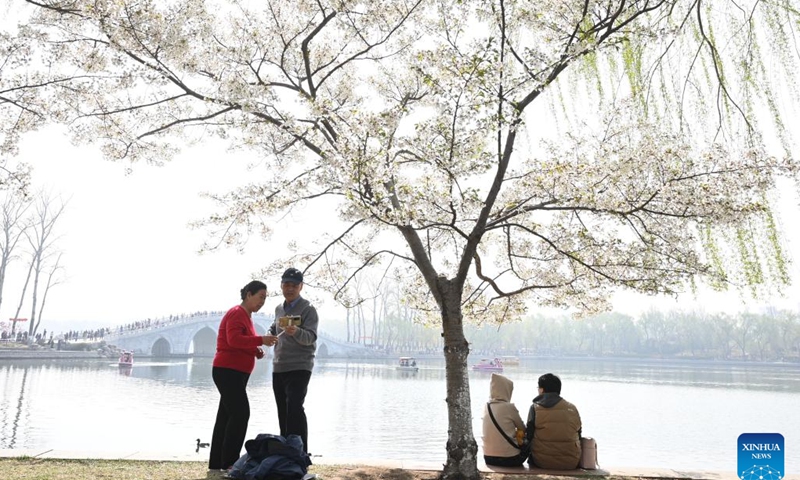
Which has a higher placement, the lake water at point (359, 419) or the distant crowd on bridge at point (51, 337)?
the distant crowd on bridge at point (51, 337)

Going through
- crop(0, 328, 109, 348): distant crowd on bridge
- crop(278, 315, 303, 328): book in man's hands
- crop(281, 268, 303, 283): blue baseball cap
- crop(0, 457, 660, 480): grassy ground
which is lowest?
crop(0, 457, 660, 480): grassy ground

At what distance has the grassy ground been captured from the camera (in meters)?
3.78

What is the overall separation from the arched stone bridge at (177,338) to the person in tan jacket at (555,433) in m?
44.9

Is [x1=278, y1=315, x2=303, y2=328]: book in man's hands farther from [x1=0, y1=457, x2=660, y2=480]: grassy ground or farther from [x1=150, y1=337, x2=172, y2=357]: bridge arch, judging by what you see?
[x1=150, y1=337, x2=172, y2=357]: bridge arch

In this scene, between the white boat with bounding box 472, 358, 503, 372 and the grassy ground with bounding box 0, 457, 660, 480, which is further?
the white boat with bounding box 472, 358, 503, 372

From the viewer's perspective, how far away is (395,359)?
62.3 metres

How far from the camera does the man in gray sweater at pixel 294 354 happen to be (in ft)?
13.3

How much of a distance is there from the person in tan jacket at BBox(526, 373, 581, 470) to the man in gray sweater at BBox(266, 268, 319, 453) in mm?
1876

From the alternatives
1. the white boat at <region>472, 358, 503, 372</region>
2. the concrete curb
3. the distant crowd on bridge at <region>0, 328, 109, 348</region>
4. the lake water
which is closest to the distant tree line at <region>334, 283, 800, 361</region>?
the white boat at <region>472, 358, 503, 372</region>

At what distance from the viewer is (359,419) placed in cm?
1504

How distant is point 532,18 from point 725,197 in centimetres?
209

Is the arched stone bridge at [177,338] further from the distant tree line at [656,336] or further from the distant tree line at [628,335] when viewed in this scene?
the distant tree line at [656,336]

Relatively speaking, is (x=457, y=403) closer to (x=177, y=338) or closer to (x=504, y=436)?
(x=504, y=436)

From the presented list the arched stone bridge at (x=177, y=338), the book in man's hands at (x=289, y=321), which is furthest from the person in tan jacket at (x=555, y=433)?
the arched stone bridge at (x=177, y=338)
